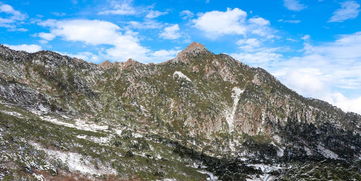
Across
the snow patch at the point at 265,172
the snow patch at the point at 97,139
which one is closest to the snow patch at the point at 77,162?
the snow patch at the point at 97,139

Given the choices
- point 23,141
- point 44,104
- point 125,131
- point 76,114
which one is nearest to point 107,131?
point 125,131

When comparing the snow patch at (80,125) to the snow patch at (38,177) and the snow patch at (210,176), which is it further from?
the snow patch at (38,177)

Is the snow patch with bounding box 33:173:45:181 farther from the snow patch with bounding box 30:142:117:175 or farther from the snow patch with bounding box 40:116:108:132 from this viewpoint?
the snow patch with bounding box 40:116:108:132

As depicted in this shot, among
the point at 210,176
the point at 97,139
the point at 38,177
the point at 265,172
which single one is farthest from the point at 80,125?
the point at 265,172

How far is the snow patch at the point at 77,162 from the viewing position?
9138 cm

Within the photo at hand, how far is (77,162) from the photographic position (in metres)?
95.6

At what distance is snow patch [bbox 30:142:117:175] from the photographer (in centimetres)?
9138

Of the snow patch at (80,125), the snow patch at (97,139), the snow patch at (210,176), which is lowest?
the snow patch at (210,176)

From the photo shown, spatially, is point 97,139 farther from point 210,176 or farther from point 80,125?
point 210,176

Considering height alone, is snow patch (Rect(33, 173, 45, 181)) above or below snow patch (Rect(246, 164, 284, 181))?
above

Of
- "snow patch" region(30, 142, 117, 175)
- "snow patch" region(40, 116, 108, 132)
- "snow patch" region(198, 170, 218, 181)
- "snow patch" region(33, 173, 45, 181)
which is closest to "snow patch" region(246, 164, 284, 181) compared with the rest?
"snow patch" region(198, 170, 218, 181)

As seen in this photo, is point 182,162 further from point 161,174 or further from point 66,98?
point 66,98

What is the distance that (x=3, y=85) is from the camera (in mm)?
155500

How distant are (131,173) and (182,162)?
43024 millimetres
